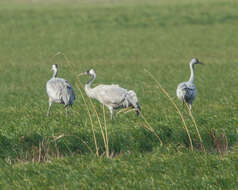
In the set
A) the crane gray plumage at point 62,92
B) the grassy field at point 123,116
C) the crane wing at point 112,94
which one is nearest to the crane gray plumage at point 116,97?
the crane wing at point 112,94

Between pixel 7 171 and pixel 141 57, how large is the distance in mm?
27390

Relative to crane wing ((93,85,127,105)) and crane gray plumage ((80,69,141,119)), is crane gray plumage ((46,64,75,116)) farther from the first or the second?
crane wing ((93,85,127,105))

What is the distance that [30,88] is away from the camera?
24578 millimetres

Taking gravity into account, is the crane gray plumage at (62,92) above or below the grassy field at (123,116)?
above

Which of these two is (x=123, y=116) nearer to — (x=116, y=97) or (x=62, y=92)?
(x=116, y=97)

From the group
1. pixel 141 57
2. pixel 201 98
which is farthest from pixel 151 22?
pixel 201 98

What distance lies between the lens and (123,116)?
619 inches

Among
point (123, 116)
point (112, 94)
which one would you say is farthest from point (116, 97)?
point (123, 116)

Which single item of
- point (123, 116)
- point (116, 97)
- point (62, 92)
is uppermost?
Result: point (62, 92)

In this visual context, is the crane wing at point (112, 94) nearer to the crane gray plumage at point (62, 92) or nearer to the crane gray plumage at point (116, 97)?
the crane gray plumage at point (116, 97)

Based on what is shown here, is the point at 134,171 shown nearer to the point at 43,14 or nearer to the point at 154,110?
the point at 154,110

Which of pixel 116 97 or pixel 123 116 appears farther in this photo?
pixel 123 116

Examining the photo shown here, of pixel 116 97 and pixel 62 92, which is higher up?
pixel 62 92

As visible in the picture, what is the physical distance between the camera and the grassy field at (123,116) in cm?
1066
